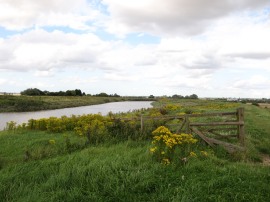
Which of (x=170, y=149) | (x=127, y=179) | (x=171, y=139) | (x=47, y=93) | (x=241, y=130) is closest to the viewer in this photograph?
(x=127, y=179)

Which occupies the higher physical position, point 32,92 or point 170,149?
point 32,92

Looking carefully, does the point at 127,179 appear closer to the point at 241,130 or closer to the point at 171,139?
the point at 171,139

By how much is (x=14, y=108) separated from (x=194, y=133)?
40942 mm

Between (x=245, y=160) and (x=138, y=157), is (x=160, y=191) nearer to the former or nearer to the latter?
(x=138, y=157)

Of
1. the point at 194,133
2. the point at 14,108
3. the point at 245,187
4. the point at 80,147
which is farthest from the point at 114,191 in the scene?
the point at 14,108

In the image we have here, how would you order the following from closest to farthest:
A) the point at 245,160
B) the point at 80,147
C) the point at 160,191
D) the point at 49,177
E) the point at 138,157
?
the point at 160,191 < the point at 49,177 < the point at 138,157 < the point at 245,160 < the point at 80,147

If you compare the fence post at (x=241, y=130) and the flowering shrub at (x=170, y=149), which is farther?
the fence post at (x=241, y=130)

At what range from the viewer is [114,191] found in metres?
6.02

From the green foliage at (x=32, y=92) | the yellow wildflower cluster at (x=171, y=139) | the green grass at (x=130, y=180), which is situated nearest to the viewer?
the green grass at (x=130, y=180)

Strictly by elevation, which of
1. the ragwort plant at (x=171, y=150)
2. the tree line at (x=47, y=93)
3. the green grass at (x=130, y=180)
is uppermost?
the tree line at (x=47, y=93)

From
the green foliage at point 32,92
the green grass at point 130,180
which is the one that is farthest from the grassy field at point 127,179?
the green foliage at point 32,92

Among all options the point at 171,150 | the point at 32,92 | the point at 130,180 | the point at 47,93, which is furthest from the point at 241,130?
the point at 47,93

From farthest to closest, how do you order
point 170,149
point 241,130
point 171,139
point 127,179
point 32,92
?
point 32,92 → point 241,130 → point 170,149 → point 171,139 → point 127,179

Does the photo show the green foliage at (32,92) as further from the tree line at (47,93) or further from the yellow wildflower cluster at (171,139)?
the yellow wildflower cluster at (171,139)
